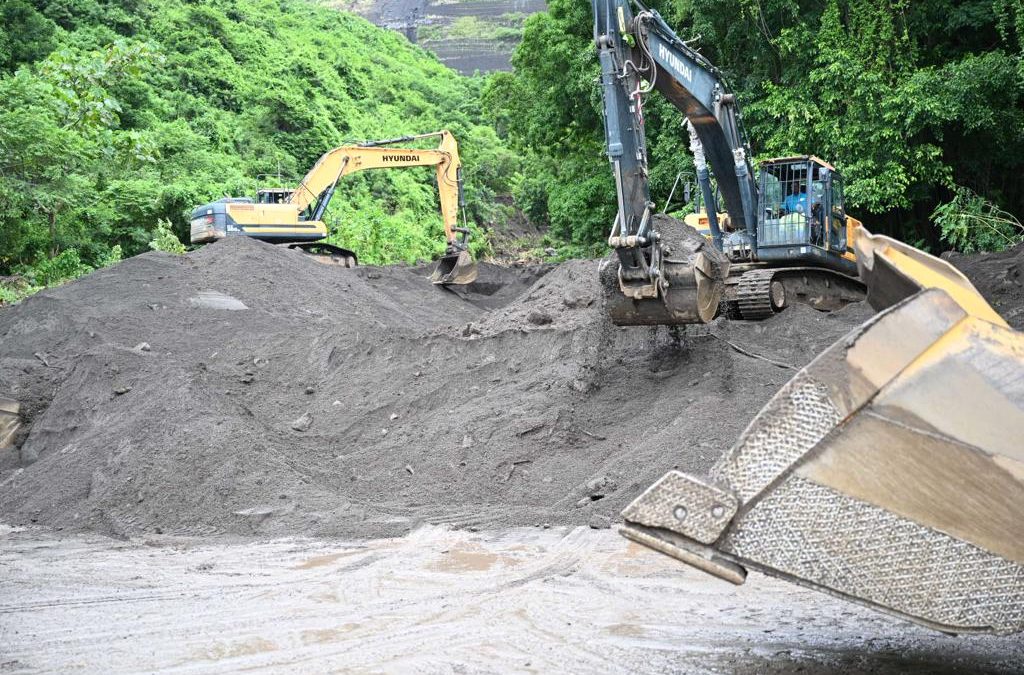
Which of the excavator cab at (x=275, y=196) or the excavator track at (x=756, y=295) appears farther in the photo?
the excavator cab at (x=275, y=196)

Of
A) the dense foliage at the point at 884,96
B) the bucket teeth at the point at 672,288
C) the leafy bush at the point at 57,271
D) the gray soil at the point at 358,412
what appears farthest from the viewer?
the leafy bush at the point at 57,271

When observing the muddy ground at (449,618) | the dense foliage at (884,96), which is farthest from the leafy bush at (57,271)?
the muddy ground at (449,618)

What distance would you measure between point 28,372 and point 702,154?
7688 mm

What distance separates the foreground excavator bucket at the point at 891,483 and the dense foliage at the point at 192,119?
761 inches

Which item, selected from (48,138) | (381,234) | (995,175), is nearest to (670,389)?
(995,175)

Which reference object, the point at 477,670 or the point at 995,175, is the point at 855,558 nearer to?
the point at 477,670

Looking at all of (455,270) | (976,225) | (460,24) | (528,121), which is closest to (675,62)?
(976,225)

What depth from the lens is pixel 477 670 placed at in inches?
152

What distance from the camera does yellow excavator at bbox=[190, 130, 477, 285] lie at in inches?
812

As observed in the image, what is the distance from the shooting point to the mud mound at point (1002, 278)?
41.2ft

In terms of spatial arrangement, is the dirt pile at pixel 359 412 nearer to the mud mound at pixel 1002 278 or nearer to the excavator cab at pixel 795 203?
the excavator cab at pixel 795 203

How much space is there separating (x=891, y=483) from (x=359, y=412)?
8.19m

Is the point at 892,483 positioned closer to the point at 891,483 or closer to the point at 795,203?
the point at 891,483

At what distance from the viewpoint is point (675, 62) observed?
10.1 m
